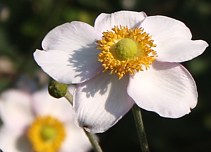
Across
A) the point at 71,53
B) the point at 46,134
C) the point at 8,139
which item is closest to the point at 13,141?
the point at 8,139

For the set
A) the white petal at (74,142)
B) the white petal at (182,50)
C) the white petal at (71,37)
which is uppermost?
the white petal at (71,37)

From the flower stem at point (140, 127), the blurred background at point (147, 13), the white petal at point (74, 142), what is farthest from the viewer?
the blurred background at point (147, 13)

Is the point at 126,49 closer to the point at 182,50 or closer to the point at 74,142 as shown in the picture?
the point at 182,50

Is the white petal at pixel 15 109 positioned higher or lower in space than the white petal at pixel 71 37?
lower

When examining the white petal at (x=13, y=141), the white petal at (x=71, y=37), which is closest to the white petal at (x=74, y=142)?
the white petal at (x=13, y=141)

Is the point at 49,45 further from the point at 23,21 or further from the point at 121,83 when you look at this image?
the point at 23,21

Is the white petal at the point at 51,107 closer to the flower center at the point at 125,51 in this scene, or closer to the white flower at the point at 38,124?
the white flower at the point at 38,124
